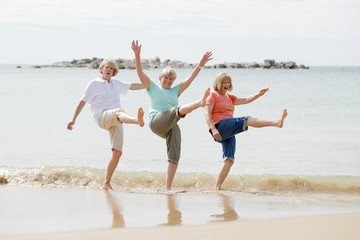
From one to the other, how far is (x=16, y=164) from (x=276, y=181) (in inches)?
186

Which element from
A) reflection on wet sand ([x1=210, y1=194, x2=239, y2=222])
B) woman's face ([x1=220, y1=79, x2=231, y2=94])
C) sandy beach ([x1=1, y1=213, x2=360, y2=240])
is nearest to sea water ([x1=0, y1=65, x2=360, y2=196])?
woman's face ([x1=220, y1=79, x2=231, y2=94])

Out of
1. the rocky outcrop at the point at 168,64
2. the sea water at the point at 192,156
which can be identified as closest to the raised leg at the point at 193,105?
the sea water at the point at 192,156

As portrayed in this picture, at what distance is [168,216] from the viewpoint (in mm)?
5242

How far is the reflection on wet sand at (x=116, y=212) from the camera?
485 cm

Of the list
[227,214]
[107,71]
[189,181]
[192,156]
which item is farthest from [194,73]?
[192,156]

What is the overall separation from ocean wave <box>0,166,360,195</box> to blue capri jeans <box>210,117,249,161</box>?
79 cm

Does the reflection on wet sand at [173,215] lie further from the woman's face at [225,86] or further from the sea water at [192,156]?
the sea water at [192,156]

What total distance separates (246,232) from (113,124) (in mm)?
2866

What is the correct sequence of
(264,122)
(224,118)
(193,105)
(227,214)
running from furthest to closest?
→ 1. (224,118)
2. (264,122)
3. (193,105)
4. (227,214)

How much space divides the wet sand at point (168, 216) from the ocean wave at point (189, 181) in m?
0.99

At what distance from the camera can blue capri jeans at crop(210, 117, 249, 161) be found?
676 cm

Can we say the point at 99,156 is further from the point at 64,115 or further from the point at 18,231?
the point at 64,115

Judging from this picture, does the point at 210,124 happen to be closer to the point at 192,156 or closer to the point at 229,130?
the point at 229,130

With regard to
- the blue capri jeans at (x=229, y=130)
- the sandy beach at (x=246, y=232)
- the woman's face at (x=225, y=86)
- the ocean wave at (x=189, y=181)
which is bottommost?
the ocean wave at (x=189, y=181)
